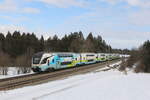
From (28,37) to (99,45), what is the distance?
52521 millimetres

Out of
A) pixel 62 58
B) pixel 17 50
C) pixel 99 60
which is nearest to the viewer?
A: pixel 62 58

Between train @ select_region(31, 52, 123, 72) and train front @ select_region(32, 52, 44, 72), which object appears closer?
train front @ select_region(32, 52, 44, 72)

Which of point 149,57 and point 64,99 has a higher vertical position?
point 149,57

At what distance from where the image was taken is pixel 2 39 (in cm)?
10269

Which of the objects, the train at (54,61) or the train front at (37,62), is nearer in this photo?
the train front at (37,62)

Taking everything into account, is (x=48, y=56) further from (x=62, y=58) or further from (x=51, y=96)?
(x=51, y=96)

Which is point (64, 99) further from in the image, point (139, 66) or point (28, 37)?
point (28, 37)

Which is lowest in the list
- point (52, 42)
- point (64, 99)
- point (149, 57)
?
point (64, 99)

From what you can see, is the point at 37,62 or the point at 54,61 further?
the point at 54,61

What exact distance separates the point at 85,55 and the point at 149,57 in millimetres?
17202

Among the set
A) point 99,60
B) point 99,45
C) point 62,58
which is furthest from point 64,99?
point 99,45

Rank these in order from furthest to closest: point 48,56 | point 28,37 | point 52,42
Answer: point 52,42, point 28,37, point 48,56

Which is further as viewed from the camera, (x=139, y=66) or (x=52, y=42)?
(x=52, y=42)

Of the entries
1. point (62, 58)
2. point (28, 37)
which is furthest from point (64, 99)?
point (28, 37)
